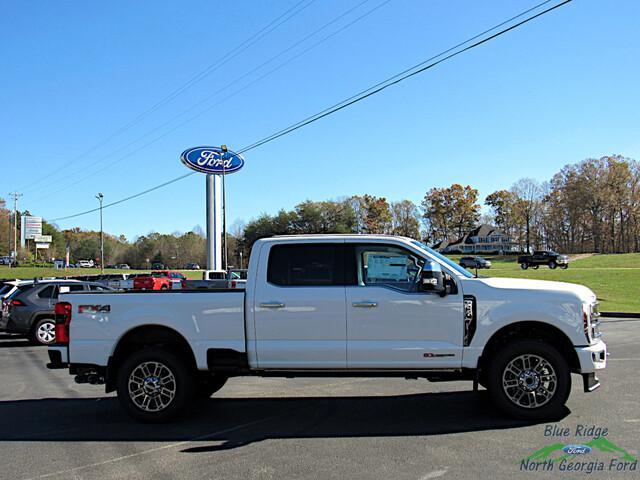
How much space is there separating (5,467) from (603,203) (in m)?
118

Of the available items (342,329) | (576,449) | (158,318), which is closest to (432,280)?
(342,329)

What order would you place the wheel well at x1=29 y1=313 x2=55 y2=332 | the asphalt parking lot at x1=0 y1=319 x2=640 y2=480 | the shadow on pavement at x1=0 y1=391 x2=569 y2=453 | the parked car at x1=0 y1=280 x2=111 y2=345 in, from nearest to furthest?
1. the asphalt parking lot at x1=0 y1=319 x2=640 y2=480
2. the shadow on pavement at x1=0 y1=391 x2=569 y2=453
3. the parked car at x1=0 y1=280 x2=111 y2=345
4. the wheel well at x1=29 y1=313 x2=55 y2=332

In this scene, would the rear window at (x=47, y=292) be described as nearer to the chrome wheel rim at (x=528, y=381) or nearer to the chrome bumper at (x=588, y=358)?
the chrome wheel rim at (x=528, y=381)

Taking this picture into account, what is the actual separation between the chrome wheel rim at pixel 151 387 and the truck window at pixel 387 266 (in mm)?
2498

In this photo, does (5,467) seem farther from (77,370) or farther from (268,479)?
(268,479)

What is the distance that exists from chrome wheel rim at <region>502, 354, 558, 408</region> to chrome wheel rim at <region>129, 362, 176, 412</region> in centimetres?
378

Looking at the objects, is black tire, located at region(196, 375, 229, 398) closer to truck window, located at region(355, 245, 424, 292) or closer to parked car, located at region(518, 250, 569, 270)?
truck window, located at region(355, 245, 424, 292)

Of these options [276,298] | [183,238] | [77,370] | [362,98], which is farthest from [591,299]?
[183,238]

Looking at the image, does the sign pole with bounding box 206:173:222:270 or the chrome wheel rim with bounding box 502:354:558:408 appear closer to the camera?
the chrome wheel rim with bounding box 502:354:558:408

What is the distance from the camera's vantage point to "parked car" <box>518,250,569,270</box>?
52.7 meters

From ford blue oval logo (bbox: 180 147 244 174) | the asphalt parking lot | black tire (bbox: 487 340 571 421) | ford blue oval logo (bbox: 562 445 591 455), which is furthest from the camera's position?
ford blue oval logo (bbox: 180 147 244 174)

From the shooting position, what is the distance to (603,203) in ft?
350

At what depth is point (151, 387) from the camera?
6.27 meters

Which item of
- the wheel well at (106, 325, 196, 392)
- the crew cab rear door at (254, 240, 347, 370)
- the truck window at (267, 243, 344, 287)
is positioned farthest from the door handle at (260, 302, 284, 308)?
the wheel well at (106, 325, 196, 392)
